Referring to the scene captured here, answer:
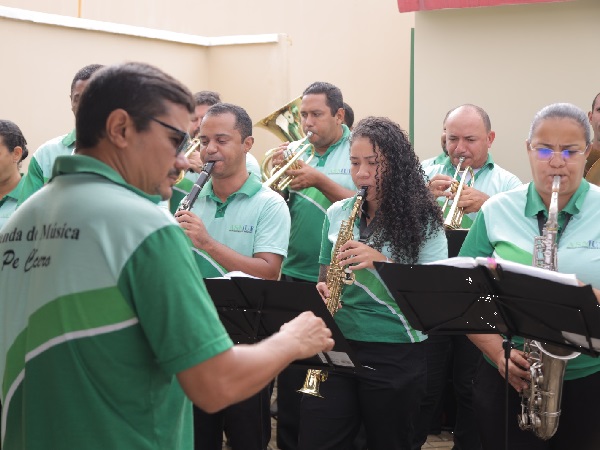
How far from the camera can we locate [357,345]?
165 inches

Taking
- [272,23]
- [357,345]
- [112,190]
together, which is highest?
[272,23]

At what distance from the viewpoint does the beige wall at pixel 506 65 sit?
7.46m

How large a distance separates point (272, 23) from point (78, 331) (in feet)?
34.5

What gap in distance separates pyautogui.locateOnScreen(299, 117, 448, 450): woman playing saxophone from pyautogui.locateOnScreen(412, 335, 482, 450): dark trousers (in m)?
1.12

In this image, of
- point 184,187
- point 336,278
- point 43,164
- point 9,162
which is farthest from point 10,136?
point 336,278

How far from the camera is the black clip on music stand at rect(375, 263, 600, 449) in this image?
10.2 feet

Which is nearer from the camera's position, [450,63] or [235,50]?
[450,63]

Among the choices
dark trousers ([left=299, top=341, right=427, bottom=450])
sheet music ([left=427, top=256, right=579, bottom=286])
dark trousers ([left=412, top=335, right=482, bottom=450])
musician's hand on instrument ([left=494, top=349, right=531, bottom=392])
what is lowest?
dark trousers ([left=412, top=335, right=482, bottom=450])

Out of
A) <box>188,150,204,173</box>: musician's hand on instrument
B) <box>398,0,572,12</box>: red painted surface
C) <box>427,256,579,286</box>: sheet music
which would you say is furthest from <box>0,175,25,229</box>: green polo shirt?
<box>398,0,572,12</box>: red painted surface

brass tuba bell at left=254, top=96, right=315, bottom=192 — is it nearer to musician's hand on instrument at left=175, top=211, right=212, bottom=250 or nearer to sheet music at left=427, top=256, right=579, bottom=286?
musician's hand on instrument at left=175, top=211, right=212, bottom=250

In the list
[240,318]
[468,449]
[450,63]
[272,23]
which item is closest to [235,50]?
[272,23]

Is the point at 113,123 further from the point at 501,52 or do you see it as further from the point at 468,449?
the point at 501,52

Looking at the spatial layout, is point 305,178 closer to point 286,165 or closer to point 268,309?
point 286,165

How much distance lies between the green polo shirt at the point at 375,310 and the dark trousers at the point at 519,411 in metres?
0.44
